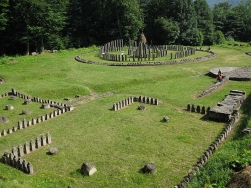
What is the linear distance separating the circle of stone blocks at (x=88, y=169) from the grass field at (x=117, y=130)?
23 cm

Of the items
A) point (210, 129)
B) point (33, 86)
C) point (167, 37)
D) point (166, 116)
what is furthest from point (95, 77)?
point (167, 37)

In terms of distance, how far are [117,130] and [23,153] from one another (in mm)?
5827

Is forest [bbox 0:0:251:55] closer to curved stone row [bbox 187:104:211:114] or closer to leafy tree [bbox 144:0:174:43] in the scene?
leafy tree [bbox 144:0:174:43]

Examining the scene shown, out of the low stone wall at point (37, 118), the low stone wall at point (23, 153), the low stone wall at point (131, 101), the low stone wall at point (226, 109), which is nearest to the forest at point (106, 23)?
the low stone wall at point (37, 118)

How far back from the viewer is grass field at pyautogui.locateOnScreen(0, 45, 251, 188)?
41.9 feet

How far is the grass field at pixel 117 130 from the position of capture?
41.9ft

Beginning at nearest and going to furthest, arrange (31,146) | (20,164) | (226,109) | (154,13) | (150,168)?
(150,168)
(20,164)
(31,146)
(226,109)
(154,13)

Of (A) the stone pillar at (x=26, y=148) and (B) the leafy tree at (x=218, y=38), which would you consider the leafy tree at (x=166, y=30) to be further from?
(A) the stone pillar at (x=26, y=148)

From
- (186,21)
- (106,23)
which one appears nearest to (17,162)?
(186,21)

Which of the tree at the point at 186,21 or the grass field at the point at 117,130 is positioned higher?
the tree at the point at 186,21

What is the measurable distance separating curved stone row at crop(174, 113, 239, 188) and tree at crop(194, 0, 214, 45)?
51859 mm

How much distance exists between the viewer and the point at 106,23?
69000mm

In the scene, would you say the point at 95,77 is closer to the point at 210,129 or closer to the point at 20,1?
the point at 210,129

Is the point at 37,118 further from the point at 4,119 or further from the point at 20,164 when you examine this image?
the point at 20,164
